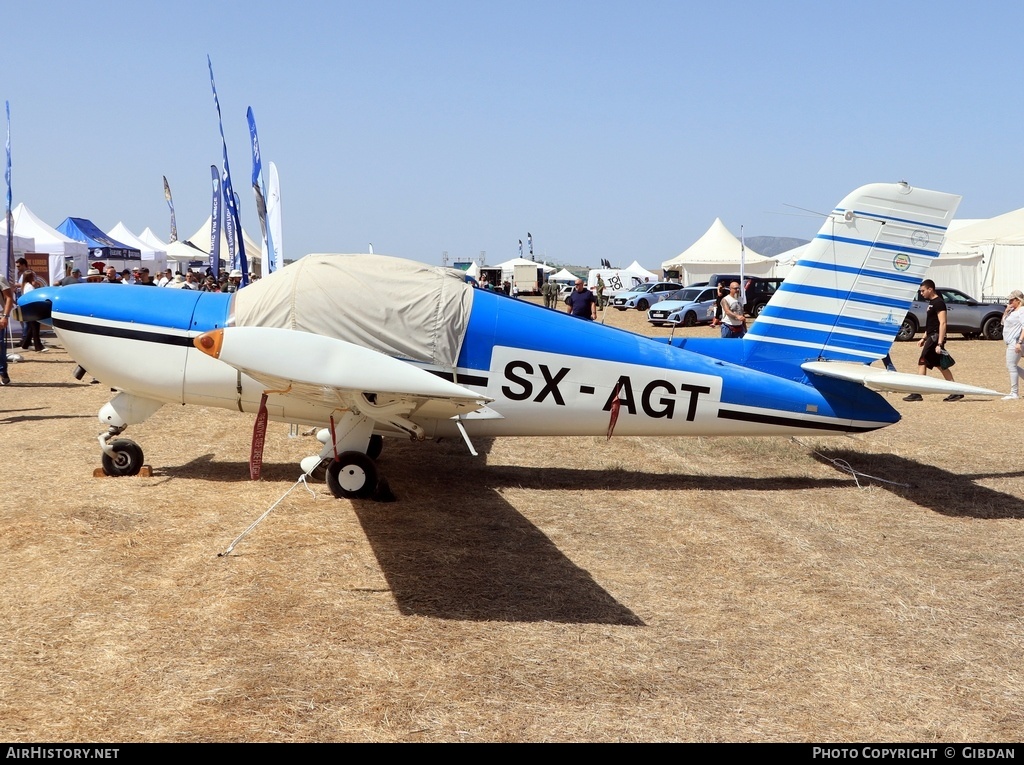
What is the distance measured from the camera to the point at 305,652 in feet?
15.6

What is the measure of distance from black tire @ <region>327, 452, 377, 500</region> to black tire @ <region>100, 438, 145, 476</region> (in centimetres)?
214

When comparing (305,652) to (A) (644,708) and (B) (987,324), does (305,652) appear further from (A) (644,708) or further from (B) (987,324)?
(B) (987,324)

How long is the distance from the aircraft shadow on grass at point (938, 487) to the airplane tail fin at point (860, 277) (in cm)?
131

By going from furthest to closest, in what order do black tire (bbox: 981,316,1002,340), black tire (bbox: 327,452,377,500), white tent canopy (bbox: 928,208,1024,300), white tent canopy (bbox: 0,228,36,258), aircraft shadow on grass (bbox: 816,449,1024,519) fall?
white tent canopy (bbox: 928,208,1024,300), black tire (bbox: 981,316,1002,340), white tent canopy (bbox: 0,228,36,258), aircraft shadow on grass (bbox: 816,449,1024,519), black tire (bbox: 327,452,377,500)

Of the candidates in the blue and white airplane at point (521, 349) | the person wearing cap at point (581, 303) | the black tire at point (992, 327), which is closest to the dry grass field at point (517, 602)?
the blue and white airplane at point (521, 349)

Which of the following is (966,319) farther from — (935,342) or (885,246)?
(885,246)

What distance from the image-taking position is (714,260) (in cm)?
5266

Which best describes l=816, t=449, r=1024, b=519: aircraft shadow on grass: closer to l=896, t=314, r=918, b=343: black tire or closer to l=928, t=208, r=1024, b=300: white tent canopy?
l=896, t=314, r=918, b=343: black tire

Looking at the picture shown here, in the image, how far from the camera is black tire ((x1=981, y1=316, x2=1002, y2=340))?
89.4 ft

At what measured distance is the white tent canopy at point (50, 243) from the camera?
2708 cm

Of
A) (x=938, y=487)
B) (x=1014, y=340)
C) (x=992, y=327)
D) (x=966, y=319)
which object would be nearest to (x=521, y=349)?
(x=938, y=487)

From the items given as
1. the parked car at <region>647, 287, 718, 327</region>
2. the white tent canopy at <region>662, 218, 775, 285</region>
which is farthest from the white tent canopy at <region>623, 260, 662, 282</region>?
the parked car at <region>647, 287, 718, 327</region>
